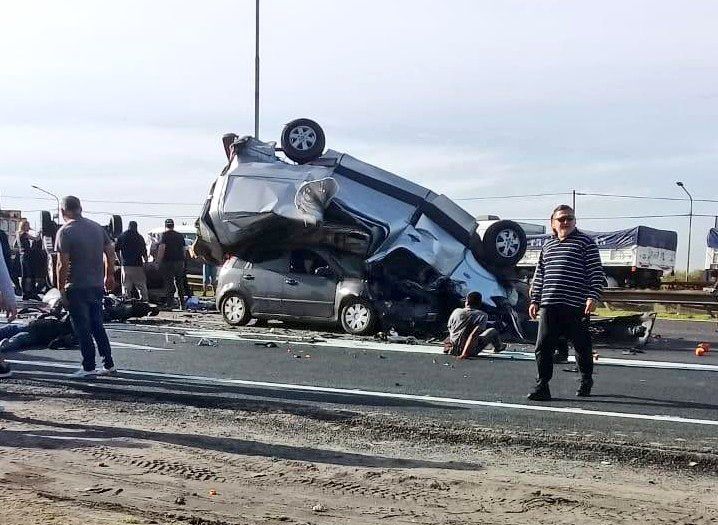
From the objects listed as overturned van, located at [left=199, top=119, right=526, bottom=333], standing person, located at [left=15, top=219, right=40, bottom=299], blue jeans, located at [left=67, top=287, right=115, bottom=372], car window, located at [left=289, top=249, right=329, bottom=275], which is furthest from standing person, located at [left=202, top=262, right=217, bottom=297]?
blue jeans, located at [left=67, top=287, right=115, bottom=372]

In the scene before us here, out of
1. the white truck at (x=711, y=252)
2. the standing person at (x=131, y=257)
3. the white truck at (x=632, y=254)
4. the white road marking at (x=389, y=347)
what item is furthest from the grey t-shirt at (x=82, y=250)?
the white truck at (x=711, y=252)

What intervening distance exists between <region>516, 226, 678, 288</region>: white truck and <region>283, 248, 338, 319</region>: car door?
70.5 feet

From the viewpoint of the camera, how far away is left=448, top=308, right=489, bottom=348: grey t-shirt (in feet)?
32.1

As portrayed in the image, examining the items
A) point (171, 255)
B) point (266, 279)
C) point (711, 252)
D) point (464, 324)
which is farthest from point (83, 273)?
point (711, 252)

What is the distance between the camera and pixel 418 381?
792 centimetres

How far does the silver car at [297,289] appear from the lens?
1194cm

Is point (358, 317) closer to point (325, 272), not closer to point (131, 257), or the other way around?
point (325, 272)

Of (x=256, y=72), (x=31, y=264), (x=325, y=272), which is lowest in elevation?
(x=31, y=264)

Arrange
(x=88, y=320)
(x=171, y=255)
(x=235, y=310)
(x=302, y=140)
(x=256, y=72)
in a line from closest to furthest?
(x=88, y=320)
(x=235, y=310)
(x=302, y=140)
(x=171, y=255)
(x=256, y=72)

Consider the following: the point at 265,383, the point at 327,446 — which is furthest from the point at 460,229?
the point at 327,446

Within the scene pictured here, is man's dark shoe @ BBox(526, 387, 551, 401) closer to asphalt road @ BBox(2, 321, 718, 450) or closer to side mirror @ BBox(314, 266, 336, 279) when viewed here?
asphalt road @ BBox(2, 321, 718, 450)

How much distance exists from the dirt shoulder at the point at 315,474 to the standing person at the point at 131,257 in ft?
29.3

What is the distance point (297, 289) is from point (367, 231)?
1421mm

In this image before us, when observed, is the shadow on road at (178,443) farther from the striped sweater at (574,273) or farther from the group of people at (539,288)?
the striped sweater at (574,273)
